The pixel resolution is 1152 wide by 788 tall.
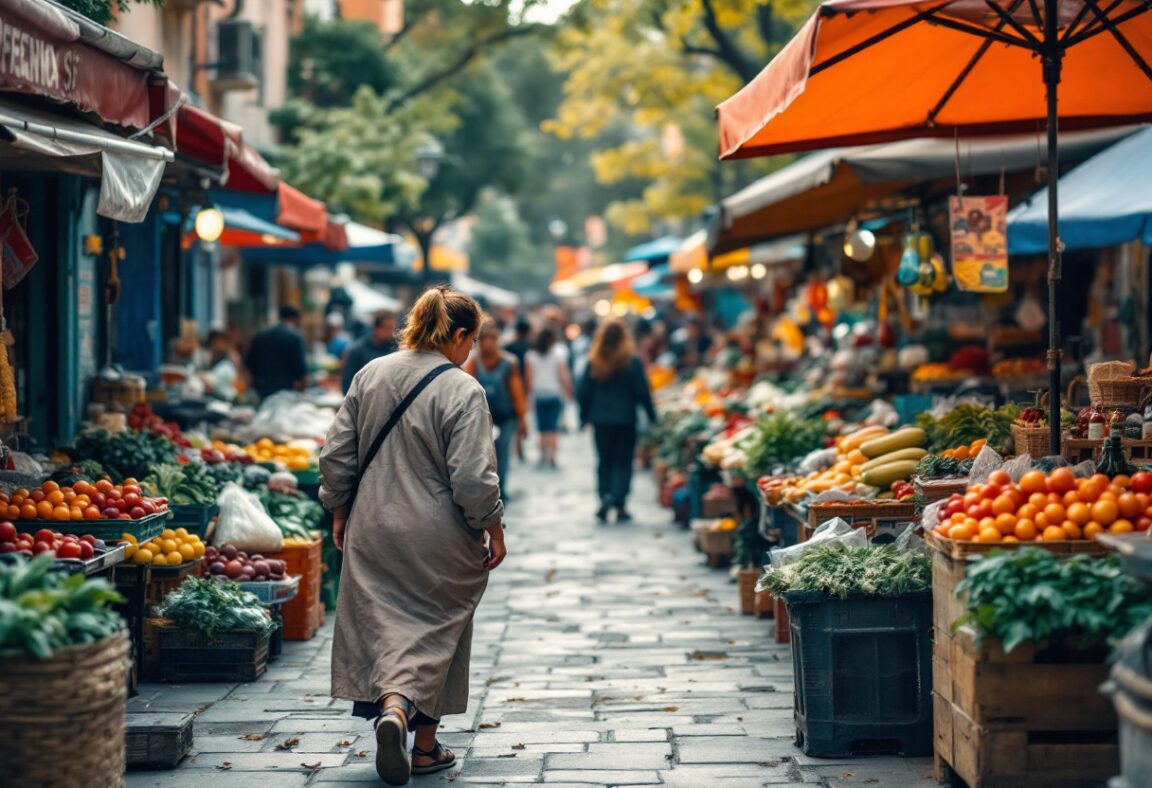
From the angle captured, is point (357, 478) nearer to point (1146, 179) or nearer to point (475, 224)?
point (1146, 179)

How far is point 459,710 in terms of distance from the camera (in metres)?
6.30

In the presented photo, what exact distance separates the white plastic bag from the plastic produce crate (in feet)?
12.5

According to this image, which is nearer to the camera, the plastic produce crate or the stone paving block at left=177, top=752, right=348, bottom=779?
the stone paving block at left=177, top=752, right=348, bottom=779

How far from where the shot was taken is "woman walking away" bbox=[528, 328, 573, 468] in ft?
70.7

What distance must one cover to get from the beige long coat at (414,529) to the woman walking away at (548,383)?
15095mm

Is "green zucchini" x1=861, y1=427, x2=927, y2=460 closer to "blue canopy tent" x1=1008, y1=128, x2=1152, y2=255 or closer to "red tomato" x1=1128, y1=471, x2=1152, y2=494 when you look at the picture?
"blue canopy tent" x1=1008, y1=128, x2=1152, y2=255

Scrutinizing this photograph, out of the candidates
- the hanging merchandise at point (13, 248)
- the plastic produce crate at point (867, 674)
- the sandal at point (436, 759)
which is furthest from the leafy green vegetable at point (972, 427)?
the hanging merchandise at point (13, 248)

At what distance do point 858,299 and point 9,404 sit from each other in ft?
29.6

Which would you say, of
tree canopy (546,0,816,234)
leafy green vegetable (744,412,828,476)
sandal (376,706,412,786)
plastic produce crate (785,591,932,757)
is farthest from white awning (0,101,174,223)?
tree canopy (546,0,816,234)

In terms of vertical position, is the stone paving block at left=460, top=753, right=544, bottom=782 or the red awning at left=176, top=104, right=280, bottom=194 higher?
the red awning at left=176, top=104, right=280, bottom=194

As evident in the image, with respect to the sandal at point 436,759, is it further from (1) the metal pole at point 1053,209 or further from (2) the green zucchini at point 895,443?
(2) the green zucchini at point 895,443

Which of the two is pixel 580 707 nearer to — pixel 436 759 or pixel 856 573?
pixel 436 759

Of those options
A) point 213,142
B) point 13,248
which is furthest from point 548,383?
point 13,248

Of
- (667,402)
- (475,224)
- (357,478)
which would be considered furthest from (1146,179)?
(475,224)
